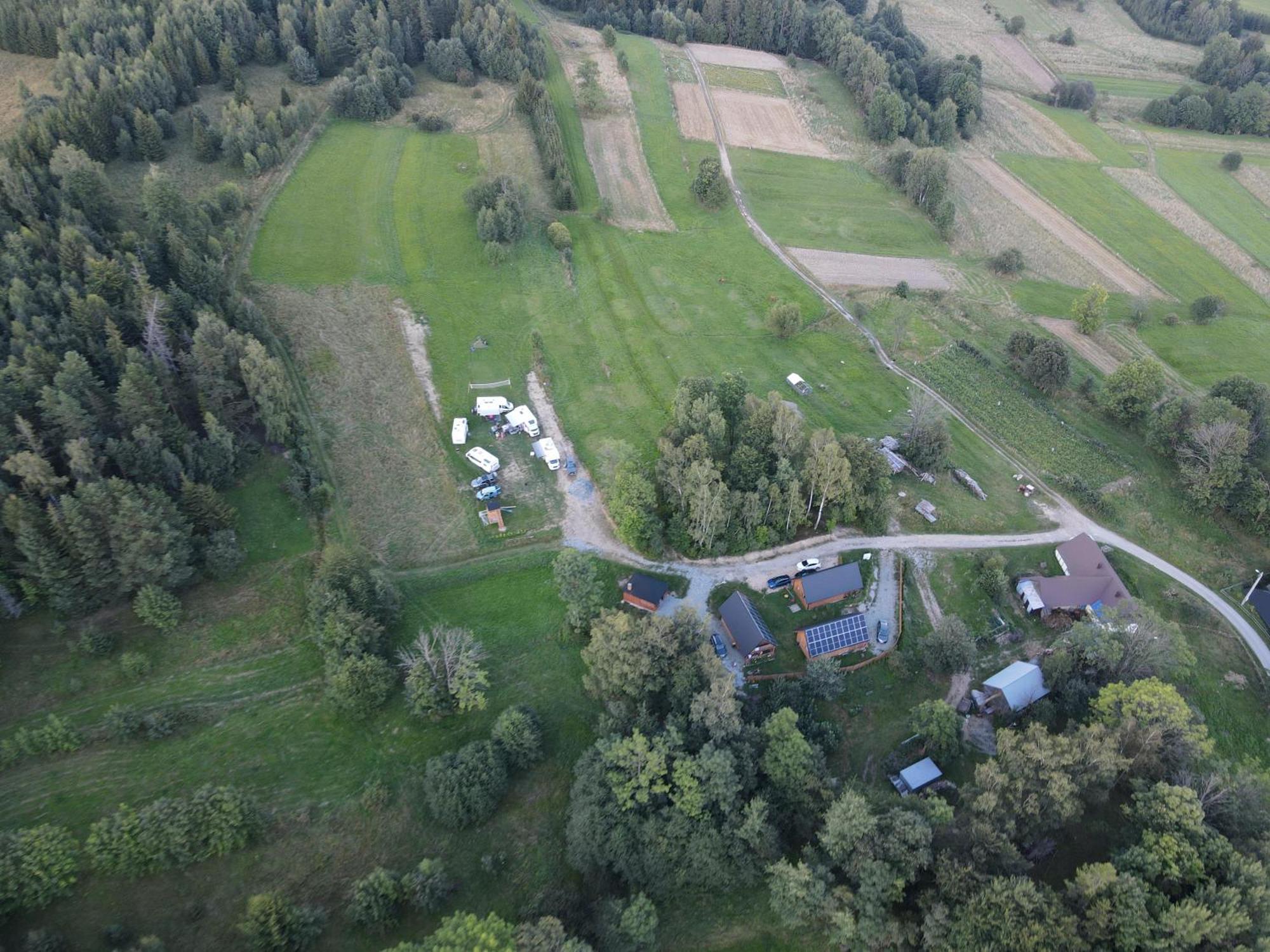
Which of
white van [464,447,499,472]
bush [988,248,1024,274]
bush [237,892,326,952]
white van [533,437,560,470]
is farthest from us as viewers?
bush [988,248,1024,274]

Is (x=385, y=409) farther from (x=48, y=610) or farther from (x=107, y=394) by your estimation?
(x=48, y=610)

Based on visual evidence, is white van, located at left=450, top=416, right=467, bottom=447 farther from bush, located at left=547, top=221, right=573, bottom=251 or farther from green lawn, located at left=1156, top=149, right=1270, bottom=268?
green lawn, located at left=1156, top=149, right=1270, bottom=268

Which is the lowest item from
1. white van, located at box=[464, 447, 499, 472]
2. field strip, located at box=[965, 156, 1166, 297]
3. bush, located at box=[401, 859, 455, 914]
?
bush, located at box=[401, 859, 455, 914]

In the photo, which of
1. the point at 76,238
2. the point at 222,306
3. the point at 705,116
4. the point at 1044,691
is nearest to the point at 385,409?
the point at 222,306

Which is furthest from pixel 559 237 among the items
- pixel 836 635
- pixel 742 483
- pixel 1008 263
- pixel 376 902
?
pixel 376 902

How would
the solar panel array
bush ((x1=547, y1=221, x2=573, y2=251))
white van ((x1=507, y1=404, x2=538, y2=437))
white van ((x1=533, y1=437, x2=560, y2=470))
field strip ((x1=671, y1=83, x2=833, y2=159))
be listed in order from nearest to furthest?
the solar panel array, white van ((x1=533, y1=437, x2=560, y2=470)), white van ((x1=507, y1=404, x2=538, y2=437)), bush ((x1=547, y1=221, x2=573, y2=251)), field strip ((x1=671, y1=83, x2=833, y2=159))

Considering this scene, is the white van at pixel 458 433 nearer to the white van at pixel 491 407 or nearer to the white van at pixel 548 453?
the white van at pixel 491 407

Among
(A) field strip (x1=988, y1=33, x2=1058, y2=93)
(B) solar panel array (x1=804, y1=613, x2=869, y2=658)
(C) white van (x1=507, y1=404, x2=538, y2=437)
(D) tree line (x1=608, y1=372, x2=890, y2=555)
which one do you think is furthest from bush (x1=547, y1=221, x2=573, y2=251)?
(A) field strip (x1=988, y1=33, x2=1058, y2=93)
